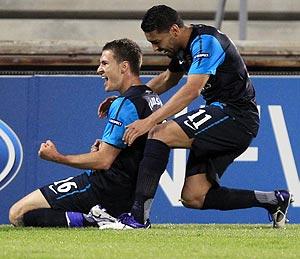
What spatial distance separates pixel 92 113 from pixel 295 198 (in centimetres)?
168

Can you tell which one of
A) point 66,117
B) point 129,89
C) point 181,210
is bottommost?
point 181,210

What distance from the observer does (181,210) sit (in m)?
9.29

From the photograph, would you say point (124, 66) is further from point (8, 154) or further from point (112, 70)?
point (8, 154)

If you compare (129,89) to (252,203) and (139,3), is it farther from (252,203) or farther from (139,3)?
(139,3)

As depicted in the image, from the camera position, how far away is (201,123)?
7.51m

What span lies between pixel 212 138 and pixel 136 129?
0.60 meters

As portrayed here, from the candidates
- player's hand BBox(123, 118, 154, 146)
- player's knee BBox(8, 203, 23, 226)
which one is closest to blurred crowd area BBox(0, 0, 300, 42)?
player's knee BBox(8, 203, 23, 226)

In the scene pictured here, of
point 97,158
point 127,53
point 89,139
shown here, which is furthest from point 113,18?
point 97,158

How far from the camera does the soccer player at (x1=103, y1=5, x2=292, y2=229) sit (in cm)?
734

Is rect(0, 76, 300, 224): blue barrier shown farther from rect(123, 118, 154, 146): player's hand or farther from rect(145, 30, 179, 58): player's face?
rect(123, 118, 154, 146): player's hand

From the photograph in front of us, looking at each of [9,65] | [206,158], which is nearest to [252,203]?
[206,158]

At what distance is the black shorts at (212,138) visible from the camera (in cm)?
750

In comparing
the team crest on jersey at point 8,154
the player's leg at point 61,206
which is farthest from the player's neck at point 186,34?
the team crest on jersey at point 8,154

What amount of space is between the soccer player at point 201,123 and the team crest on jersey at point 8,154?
5.78 ft
